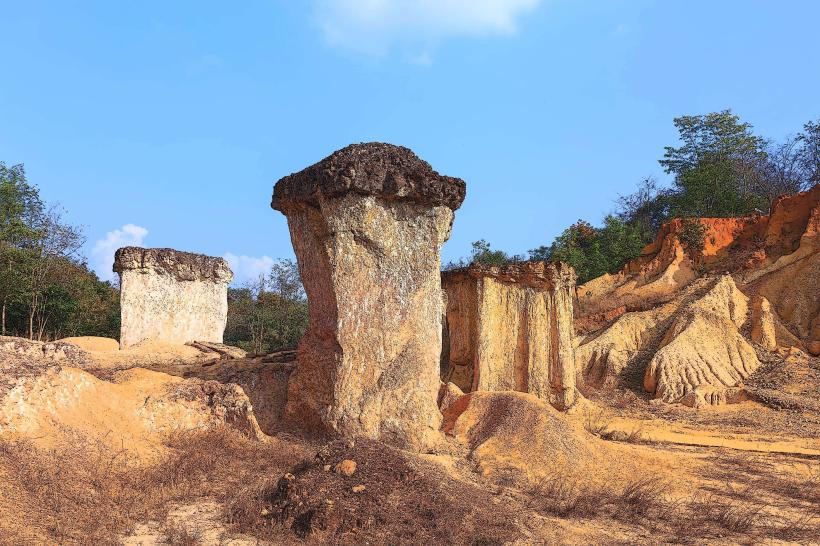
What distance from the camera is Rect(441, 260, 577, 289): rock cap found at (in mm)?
11297

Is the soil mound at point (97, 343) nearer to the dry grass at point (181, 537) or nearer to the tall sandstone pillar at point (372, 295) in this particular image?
the tall sandstone pillar at point (372, 295)

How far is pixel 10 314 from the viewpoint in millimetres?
19953

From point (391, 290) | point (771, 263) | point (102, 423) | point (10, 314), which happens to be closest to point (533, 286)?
point (391, 290)

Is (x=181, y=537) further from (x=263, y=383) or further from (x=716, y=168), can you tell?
(x=716, y=168)

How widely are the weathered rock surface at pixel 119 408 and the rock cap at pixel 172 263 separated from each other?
6.40 meters

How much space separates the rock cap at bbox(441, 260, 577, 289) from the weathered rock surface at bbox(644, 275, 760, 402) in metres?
4.61

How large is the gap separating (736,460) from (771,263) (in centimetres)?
1409

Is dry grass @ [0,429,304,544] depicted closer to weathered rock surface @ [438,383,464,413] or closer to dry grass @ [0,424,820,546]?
dry grass @ [0,424,820,546]

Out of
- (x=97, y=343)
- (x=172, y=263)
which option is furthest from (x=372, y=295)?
(x=97, y=343)

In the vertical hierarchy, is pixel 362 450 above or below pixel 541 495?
above

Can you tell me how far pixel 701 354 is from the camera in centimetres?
1504

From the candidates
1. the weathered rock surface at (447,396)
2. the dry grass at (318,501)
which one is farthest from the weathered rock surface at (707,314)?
the dry grass at (318,501)

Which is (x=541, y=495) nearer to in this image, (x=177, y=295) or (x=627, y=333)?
(x=177, y=295)

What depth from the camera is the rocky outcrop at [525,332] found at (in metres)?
11.1
